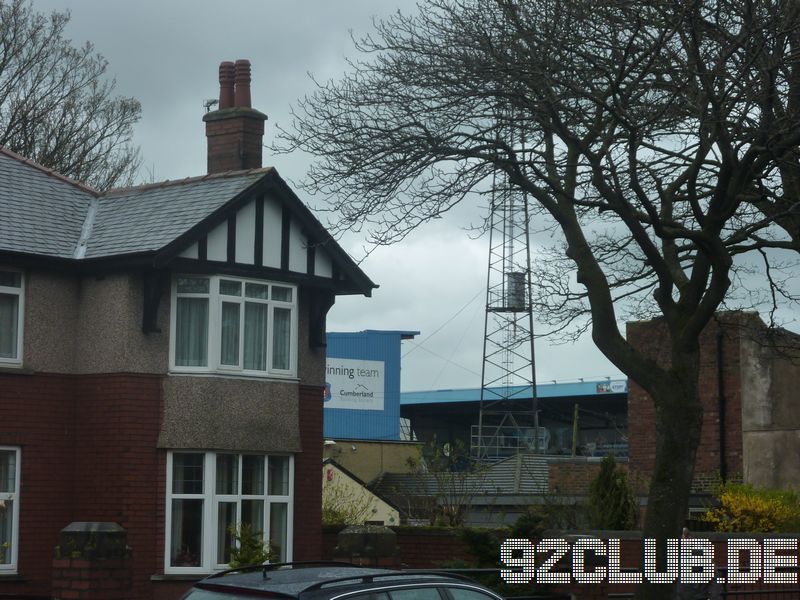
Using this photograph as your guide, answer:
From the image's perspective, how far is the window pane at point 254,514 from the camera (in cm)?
2114

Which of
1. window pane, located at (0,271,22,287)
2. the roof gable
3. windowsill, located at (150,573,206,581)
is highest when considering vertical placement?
the roof gable

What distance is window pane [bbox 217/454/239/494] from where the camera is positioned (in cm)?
2084

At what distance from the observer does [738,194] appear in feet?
52.6

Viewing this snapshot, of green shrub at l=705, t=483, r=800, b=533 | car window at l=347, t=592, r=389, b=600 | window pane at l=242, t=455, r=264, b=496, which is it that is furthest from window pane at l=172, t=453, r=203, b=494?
car window at l=347, t=592, r=389, b=600

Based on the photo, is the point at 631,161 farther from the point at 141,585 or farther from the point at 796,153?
the point at 141,585

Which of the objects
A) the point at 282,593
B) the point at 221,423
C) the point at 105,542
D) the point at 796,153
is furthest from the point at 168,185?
the point at 282,593

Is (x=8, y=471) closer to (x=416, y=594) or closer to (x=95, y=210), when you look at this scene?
(x=95, y=210)

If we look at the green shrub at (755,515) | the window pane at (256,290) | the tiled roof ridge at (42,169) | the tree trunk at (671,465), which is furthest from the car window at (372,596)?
the tiled roof ridge at (42,169)

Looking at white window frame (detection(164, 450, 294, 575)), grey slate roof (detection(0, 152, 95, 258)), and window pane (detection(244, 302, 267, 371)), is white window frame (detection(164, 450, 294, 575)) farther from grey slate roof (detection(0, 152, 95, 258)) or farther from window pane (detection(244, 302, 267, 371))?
grey slate roof (detection(0, 152, 95, 258))

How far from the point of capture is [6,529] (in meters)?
19.7

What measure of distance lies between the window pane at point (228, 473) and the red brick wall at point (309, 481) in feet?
4.91

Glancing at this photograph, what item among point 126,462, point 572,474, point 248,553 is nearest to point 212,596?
point 248,553

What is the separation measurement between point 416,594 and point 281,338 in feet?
44.1

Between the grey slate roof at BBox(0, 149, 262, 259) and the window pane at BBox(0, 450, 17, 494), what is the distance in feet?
10.5
